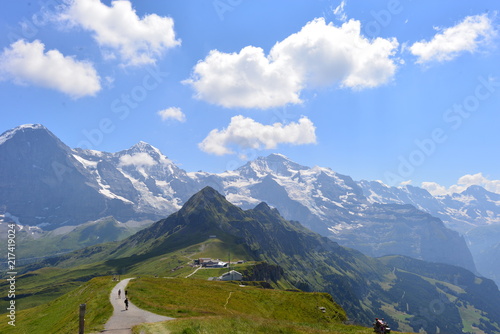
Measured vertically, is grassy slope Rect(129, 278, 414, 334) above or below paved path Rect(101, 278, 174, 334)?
below

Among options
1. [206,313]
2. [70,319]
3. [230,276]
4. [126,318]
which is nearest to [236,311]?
[206,313]

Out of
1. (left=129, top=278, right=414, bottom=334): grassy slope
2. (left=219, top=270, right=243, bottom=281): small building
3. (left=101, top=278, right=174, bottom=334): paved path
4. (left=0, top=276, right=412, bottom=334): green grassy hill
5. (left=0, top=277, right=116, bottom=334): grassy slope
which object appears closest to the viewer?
(left=129, top=278, right=414, bottom=334): grassy slope

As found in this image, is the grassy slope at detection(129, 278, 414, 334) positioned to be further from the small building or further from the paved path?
the small building

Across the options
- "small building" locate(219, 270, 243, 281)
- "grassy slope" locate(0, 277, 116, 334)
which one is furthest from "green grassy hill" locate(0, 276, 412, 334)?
"small building" locate(219, 270, 243, 281)

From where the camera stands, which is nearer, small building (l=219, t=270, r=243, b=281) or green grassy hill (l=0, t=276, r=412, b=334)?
green grassy hill (l=0, t=276, r=412, b=334)

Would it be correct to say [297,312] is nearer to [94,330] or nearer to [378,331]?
[378,331]

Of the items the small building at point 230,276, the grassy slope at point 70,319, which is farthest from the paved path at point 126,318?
the small building at point 230,276

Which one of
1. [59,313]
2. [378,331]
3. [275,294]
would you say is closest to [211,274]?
[275,294]

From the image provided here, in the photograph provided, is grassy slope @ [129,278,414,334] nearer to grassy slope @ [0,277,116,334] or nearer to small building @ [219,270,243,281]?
grassy slope @ [0,277,116,334]

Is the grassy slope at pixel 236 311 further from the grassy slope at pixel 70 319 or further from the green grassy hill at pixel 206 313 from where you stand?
the grassy slope at pixel 70 319

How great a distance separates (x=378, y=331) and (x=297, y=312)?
41.6m

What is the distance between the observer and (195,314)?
163 feet

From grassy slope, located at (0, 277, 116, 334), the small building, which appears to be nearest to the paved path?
grassy slope, located at (0, 277, 116, 334)

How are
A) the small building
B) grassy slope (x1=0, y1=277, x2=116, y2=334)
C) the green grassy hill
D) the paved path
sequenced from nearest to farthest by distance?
1. the paved path
2. the green grassy hill
3. grassy slope (x1=0, y1=277, x2=116, y2=334)
4. the small building
